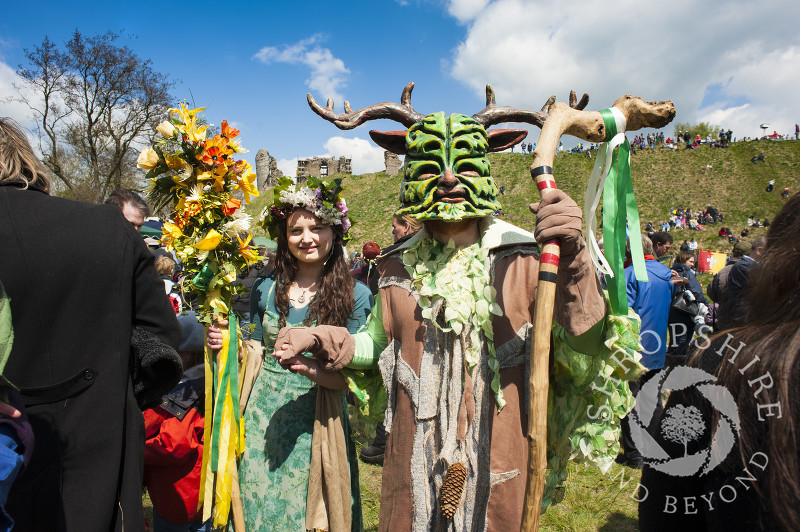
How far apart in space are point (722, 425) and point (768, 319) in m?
0.25

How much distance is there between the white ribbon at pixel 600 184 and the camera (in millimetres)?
1590

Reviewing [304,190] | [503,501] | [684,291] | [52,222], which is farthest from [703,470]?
[684,291]

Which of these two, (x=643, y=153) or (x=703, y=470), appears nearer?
(x=703, y=470)

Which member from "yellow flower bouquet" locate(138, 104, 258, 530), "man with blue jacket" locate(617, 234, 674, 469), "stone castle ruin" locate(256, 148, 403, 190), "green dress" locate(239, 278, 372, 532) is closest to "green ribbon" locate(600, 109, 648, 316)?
"green dress" locate(239, 278, 372, 532)

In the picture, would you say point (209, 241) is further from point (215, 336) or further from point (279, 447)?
point (279, 447)

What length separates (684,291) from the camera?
5.14m

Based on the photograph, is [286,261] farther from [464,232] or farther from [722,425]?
[722,425]

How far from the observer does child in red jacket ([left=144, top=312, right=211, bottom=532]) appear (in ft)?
8.01

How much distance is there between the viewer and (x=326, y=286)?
8.50 feet

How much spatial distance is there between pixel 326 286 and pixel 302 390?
560mm

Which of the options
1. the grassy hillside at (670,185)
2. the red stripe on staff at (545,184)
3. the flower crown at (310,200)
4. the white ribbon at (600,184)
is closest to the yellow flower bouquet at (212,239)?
the flower crown at (310,200)

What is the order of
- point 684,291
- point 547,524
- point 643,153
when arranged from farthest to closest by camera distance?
point 643,153, point 684,291, point 547,524

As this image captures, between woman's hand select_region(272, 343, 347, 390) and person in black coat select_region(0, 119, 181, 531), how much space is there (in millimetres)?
665

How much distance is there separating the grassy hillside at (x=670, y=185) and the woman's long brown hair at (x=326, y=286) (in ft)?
62.2
